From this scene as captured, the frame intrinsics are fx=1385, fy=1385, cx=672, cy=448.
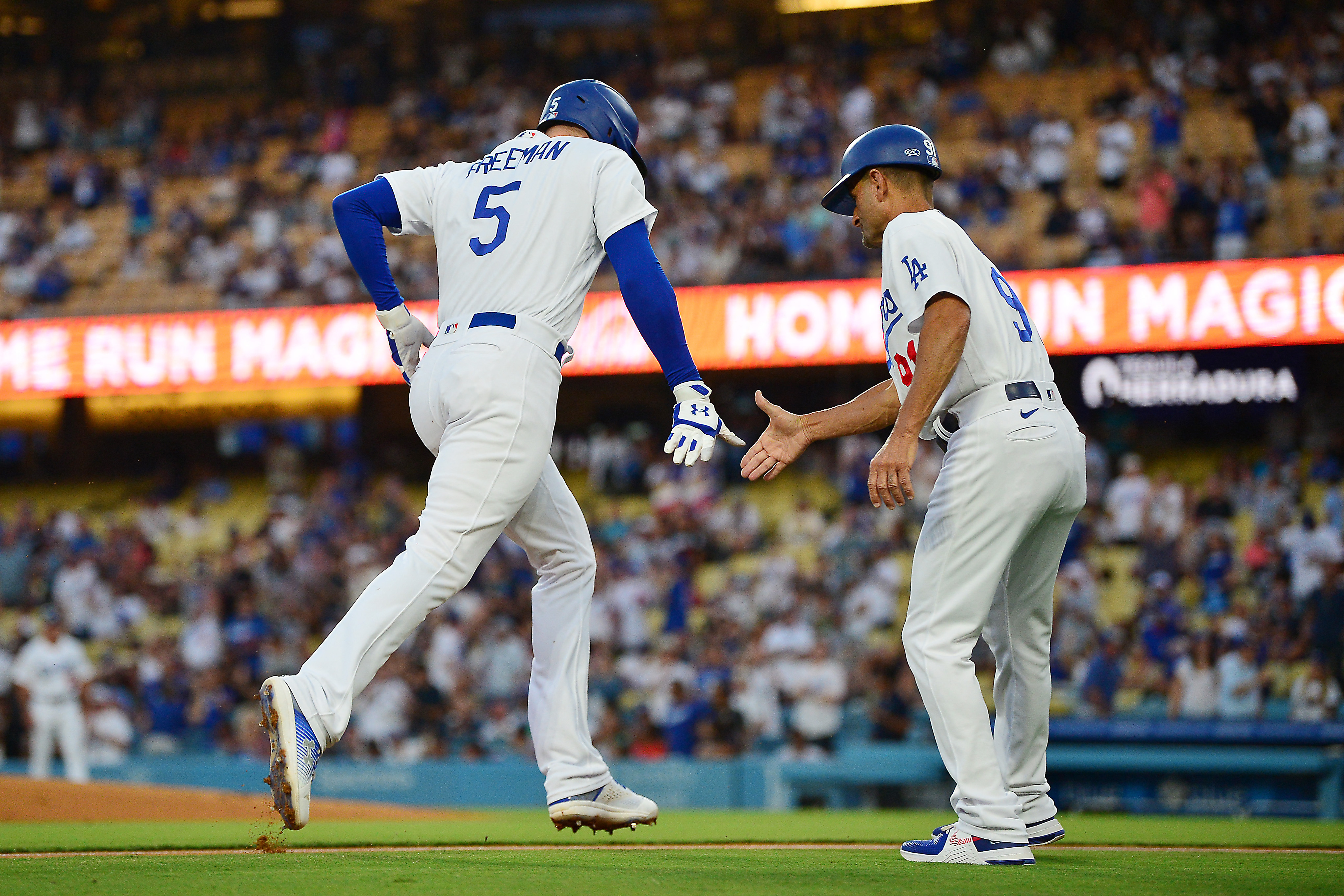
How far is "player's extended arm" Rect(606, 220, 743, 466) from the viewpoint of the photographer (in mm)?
3854

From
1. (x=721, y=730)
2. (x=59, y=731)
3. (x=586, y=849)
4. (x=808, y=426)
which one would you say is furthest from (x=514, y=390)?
(x=59, y=731)

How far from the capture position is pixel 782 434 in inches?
162

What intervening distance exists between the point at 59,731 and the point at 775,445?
1010cm

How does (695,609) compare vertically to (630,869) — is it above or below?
above

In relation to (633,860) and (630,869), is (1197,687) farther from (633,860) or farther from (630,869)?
(630,869)

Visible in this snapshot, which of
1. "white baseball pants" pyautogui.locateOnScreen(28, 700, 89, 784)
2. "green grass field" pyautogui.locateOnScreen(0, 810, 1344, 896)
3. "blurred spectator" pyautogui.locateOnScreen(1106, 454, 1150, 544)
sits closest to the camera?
"green grass field" pyautogui.locateOnScreen(0, 810, 1344, 896)

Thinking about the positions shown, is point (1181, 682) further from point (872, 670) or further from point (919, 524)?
point (919, 524)

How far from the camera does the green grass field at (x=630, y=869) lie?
326cm

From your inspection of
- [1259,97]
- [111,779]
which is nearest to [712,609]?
[111,779]

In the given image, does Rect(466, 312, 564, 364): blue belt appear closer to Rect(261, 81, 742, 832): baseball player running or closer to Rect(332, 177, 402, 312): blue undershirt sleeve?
Rect(261, 81, 742, 832): baseball player running

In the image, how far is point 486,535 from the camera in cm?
380

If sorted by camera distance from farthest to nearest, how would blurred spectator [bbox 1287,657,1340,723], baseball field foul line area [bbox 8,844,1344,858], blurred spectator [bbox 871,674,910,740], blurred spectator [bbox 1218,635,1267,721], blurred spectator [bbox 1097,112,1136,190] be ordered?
blurred spectator [bbox 1097,112,1136,190]
blurred spectator [bbox 871,674,910,740]
blurred spectator [bbox 1218,635,1267,721]
blurred spectator [bbox 1287,657,1340,723]
baseball field foul line area [bbox 8,844,1344,858]

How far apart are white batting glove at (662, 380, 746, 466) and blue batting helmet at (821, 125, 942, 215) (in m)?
0.76

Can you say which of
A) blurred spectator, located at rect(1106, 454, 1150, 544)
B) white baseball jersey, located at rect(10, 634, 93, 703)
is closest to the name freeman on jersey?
white baseball jersey, located at rect(10, 634, 93, 703)
